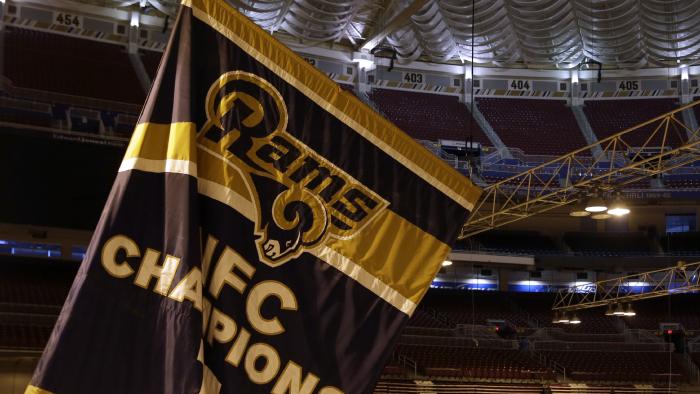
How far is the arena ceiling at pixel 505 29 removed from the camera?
34.1m

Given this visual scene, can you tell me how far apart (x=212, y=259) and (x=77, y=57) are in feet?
109

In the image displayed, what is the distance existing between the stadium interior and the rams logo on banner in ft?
69.9

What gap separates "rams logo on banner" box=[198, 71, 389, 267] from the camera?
2.15 metres

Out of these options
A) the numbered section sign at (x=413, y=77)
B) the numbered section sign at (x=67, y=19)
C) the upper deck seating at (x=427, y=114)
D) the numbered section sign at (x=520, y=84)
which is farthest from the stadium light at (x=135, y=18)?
the numbered section sign at (x=520, y=84)

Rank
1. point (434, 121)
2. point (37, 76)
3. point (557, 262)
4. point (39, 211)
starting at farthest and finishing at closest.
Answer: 1. point (434, 121)
2. point (557, 262)
3. point (37, 76)
4. point (39, 211)

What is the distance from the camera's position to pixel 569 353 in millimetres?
31016

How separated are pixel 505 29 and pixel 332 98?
36250mm

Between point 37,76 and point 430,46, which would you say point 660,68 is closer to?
point 430,46

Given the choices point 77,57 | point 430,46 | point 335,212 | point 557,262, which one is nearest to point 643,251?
point 557,262

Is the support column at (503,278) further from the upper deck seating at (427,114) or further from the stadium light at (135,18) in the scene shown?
the stadium light at (135,18)

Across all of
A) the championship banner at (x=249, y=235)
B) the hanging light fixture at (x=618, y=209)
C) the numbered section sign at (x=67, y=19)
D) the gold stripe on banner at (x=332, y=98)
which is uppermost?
the numbered section sign at (x=67, y=19)

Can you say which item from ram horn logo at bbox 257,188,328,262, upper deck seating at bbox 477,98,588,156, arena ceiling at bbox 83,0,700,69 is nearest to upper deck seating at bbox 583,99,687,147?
upper deck seating at bbox 477,98,588,156

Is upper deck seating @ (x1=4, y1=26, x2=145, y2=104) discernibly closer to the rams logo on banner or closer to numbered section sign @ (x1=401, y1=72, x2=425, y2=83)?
numbered section sign @ (x1=401, y1=72, x2=425, y2=83)

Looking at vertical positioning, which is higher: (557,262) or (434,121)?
(434,121)
